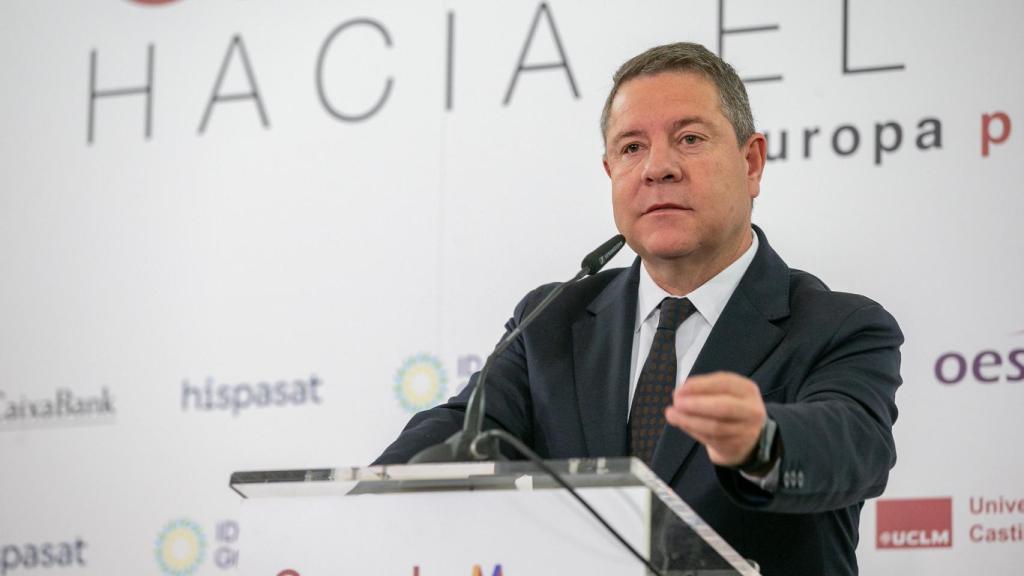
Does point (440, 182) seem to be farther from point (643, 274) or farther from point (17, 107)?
point (17, 107)

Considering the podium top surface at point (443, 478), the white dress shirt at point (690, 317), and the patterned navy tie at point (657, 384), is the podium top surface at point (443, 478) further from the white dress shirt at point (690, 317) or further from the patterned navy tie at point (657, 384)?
the white dress shirt at point (690, 317)

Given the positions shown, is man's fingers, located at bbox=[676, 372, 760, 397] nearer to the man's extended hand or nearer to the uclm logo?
the man's extended hand

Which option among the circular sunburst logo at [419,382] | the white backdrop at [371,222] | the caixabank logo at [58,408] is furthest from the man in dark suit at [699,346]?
the caixabank logo at [58,408]

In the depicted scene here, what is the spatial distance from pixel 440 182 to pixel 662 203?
120 cm

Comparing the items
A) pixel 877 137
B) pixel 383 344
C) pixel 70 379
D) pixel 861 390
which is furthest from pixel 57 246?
pixel 861 390

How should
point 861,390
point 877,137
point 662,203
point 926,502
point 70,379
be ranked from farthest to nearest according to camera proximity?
point 70,379 < point 877,137 < point 926,502 < point 662,203 < point 861,390

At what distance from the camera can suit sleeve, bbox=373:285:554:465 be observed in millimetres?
2365

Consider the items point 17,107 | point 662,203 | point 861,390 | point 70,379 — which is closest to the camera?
point 861,390

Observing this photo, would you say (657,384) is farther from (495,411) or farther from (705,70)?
(705,70)

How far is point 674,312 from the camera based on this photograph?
2.56 meters

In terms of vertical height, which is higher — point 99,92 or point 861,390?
point 99,92

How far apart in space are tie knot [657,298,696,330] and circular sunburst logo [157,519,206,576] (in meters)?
1.75

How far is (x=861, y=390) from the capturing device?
7.11ft

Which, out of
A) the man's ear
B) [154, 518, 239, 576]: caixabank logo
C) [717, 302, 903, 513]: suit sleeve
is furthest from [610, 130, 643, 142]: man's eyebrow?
[154, 518, 239, 576]: caixabank logo
